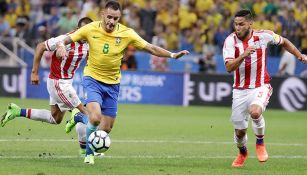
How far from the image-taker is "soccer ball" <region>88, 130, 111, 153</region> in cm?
1062

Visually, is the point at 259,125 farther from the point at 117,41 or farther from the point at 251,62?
the point at 117,41

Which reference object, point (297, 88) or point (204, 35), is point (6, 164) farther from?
point (204, 35)

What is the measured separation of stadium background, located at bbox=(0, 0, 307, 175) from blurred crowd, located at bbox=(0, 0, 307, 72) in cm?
3

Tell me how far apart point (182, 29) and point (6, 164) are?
17523mm

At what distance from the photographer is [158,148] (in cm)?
1384

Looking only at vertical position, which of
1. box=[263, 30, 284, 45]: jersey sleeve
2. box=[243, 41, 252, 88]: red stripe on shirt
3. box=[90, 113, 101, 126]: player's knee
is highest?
box=[263, 30, 284, 45]: jersey sleeve

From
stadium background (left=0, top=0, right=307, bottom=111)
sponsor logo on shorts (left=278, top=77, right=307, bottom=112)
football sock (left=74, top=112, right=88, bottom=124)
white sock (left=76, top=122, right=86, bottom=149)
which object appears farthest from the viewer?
stadium background (left=0, top=0, right=307, bottom=111)

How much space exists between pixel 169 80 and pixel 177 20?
3.34m

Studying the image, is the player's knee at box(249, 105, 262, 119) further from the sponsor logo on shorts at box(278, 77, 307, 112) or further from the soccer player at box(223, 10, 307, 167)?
the sponsor logo on shorts at box(278, 77, 307, 112)

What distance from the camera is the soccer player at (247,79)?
11.5 meters

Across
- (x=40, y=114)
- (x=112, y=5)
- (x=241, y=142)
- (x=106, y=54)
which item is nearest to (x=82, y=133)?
(x=106, y=54)

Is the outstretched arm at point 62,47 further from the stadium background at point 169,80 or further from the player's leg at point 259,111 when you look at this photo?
the player's leg at point 259,111

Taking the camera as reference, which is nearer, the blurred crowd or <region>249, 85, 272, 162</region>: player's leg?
<region>249, 85, 272, 162</region>: player's leg

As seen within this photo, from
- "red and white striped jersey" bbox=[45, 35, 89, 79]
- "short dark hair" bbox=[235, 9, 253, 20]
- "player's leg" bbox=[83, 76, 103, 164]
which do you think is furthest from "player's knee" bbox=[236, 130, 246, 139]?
"red and white striped jersey" bbox=[45, 35, 89, 79]
